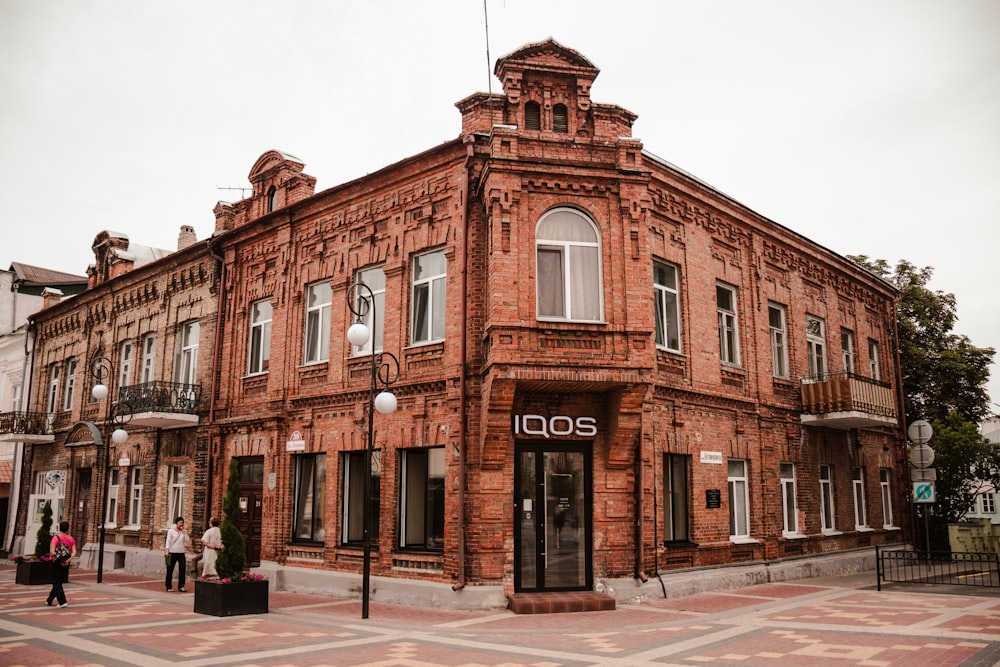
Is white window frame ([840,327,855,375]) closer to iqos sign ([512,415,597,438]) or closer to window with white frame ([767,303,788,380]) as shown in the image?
window with white frame ([767,303,788,380])

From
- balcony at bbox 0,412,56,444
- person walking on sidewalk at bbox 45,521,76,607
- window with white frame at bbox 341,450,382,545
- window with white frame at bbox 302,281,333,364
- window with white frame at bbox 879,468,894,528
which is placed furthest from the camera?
balcony at bbox 0,412,56,444

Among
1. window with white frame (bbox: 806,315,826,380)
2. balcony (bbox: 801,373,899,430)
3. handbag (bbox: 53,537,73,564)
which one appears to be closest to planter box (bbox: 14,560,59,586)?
handbag (bbox: 53,537,73,564)

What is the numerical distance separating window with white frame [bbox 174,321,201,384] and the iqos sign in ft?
38.8

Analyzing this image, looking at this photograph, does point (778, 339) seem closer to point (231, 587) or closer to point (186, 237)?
point (231, 587)

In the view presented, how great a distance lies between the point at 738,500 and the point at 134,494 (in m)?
17.3

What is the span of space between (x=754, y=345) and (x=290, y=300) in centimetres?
1124

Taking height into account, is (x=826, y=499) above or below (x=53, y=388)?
below

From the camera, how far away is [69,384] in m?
27.5

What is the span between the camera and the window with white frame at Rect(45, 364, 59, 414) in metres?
28.1

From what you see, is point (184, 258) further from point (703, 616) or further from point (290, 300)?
point (703, 616)

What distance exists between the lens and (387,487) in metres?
15.3

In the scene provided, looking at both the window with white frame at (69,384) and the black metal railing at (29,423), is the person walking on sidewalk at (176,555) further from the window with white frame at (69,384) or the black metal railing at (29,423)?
the black metal railing at (29,423)

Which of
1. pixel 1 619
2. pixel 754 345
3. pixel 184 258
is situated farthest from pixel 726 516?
pixel 184 258

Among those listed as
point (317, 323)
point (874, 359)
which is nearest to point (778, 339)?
point (874, 359)
